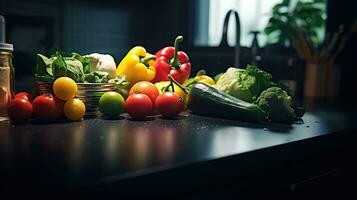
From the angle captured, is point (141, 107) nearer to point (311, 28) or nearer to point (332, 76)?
point (332, 76)

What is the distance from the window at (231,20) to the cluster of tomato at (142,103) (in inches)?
51.4

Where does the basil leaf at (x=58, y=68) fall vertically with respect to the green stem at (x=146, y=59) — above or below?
below

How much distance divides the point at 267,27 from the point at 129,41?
784 millimetres

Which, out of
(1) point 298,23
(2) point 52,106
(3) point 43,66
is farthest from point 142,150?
(1) point 298,23

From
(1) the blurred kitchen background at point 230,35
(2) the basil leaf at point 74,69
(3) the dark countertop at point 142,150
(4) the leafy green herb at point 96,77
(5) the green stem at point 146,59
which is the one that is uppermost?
(1) the blurred kitchen background at point 230,35

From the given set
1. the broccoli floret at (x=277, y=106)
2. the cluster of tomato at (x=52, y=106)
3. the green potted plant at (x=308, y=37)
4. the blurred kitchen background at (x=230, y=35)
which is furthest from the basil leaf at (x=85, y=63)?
the green potted plant at (x=308, y=37)

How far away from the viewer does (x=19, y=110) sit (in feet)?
3.05

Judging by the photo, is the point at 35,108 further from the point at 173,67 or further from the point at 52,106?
the point at 173,67

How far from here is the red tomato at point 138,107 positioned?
1.06 metres

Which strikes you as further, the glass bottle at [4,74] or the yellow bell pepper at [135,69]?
the yellow bell pepper at [135,69]

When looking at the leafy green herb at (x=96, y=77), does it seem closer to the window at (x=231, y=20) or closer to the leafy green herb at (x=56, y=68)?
the leafy green herb at (x=56, y=68)

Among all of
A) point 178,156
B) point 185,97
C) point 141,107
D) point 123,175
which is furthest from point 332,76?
point 123,175

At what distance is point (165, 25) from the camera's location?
8.51ft

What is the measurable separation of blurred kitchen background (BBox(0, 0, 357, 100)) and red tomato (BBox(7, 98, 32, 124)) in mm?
861
